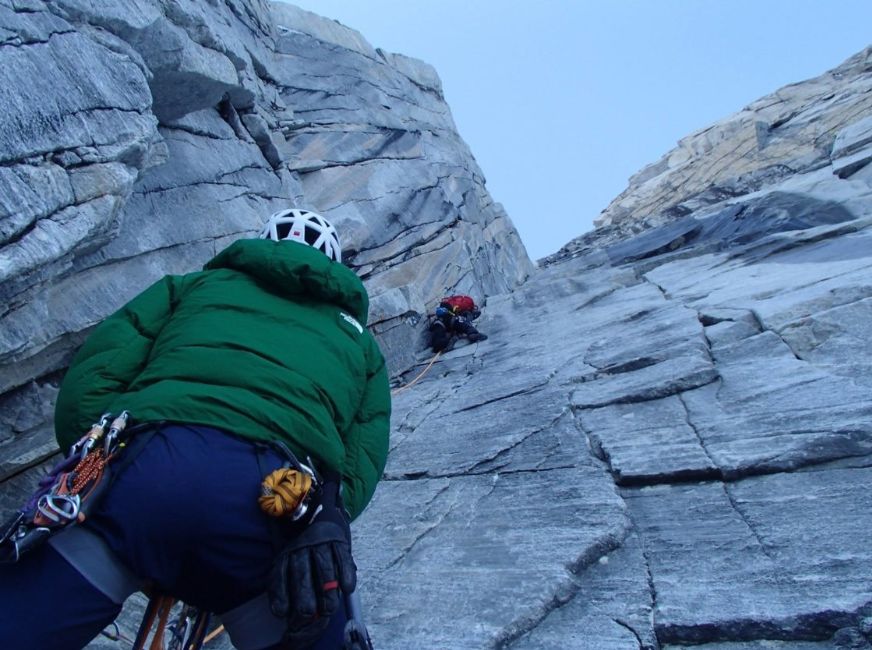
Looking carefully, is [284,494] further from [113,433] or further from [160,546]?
[113,433]

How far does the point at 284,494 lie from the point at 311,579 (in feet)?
1.14

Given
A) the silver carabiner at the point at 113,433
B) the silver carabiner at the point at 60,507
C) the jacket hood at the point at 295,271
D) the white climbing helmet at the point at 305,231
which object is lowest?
the silver carabiner at the point at 60,507

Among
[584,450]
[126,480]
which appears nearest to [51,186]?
[126,480]

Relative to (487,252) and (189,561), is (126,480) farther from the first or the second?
(487,252)

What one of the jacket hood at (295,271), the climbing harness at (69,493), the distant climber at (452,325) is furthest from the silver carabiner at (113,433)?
the distant climber at (452,325)

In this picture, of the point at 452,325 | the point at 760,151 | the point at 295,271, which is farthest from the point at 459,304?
the point at 760,151

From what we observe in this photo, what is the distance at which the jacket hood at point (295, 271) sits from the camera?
325 cm

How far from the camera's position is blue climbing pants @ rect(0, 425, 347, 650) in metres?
2.28

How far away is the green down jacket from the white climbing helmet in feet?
3.26

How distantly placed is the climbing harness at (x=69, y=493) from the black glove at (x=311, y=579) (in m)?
0.75

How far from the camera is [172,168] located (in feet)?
33.8

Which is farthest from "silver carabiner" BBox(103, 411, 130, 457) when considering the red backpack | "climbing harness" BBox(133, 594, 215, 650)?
the red backpack

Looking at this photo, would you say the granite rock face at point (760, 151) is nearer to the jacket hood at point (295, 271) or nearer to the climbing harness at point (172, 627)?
the jacket hood at point (295, 271)

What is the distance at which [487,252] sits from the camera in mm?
24047
